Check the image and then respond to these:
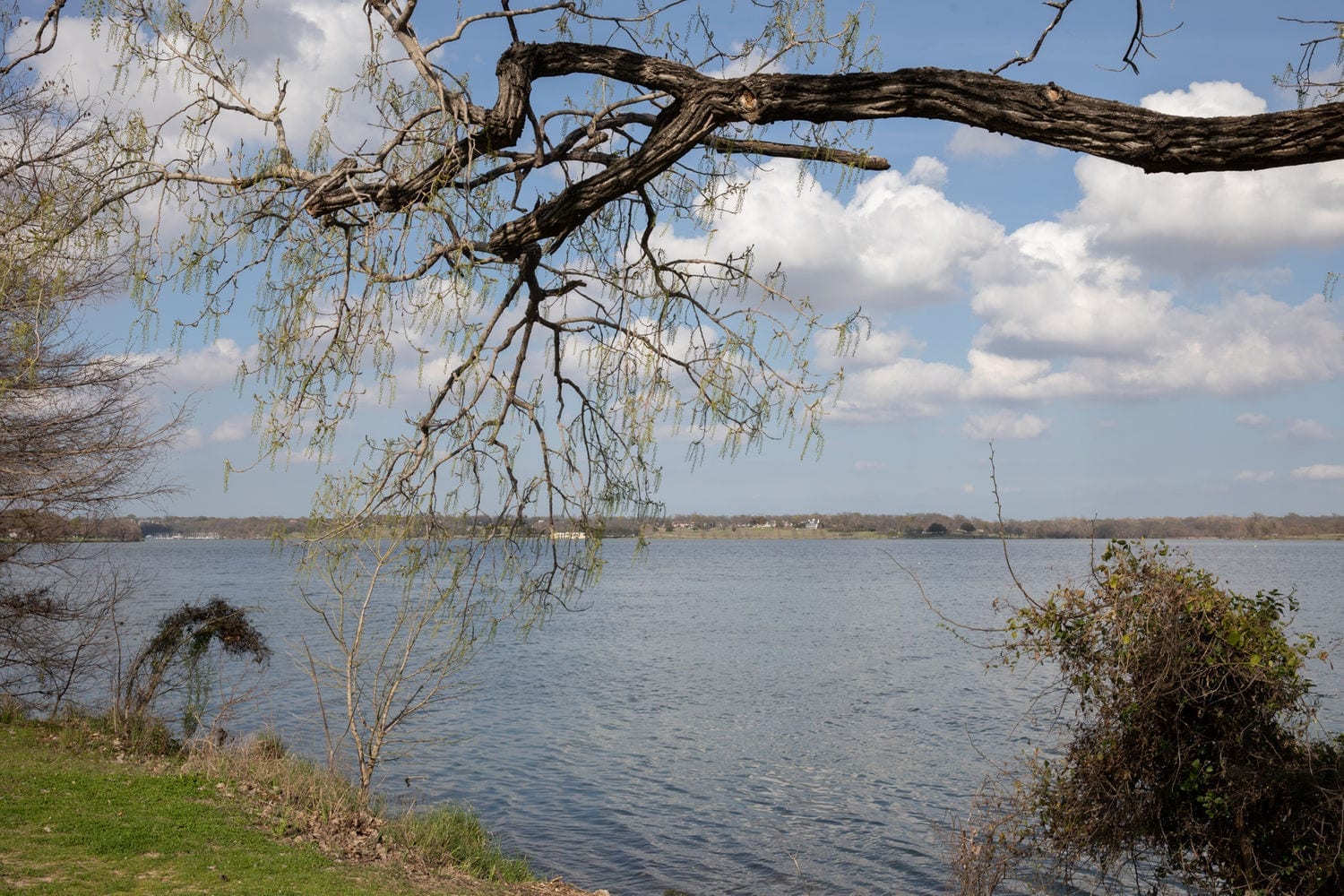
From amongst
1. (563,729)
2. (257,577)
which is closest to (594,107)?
(563,729)

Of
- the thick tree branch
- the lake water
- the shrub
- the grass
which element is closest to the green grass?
the grass

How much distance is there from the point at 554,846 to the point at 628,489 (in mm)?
9653

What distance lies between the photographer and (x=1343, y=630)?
30984mm

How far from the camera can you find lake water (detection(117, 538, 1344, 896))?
1296cm

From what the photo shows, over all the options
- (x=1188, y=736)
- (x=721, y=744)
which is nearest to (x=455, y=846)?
(x=1188, y=736)

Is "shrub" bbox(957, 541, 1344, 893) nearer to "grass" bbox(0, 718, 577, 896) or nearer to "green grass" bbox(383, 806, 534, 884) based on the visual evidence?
"grass" bbox(0, 718, 577, 896)

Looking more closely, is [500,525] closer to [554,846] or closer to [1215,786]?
[1215,786]

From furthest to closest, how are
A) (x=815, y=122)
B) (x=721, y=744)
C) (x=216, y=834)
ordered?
(x=721, y=744) → (x=216, y=834) → (x=815, y=122)

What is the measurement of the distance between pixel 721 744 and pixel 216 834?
38.5 feet

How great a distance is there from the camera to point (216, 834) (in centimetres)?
913

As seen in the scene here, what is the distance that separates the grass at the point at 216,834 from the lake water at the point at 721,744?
8.06 feet

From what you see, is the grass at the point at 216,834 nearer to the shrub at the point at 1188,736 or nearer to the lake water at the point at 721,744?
the lake water at the point at 721,744

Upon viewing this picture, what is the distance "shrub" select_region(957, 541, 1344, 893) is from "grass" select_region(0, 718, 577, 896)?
5.54 metres

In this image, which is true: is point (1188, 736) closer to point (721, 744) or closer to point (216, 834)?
point (216, 834)
